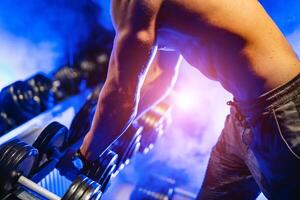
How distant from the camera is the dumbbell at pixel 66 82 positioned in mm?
3796

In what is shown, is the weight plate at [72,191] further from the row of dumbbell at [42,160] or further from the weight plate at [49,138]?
the weight plate at [49,138]

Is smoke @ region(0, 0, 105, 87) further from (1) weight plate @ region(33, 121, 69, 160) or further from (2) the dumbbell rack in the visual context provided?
(1) weight plate @ region(33, 121, 69, 160)

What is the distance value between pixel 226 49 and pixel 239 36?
0.28 feet

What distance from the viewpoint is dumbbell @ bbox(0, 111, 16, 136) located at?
113 inches

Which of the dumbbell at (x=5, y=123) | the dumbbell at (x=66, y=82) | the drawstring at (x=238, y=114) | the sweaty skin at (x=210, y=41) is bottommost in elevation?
the dumbbell at (x=5, y=123)

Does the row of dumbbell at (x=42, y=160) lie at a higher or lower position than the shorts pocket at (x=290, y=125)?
lower

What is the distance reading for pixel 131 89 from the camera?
5.65 ft

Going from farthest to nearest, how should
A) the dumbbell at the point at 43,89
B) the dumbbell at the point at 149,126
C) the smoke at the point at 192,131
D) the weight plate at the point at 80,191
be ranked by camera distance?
the smoke at the point at 192,131, the dumbbell at the point at 43,89, the dumbbell at the point at 149,126, the weight plate at the point at 80,191

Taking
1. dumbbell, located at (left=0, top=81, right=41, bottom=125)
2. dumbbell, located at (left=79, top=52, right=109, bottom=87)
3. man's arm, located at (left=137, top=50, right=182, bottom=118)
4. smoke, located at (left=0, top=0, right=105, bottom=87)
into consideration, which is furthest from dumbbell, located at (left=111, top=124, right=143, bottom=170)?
dumbbell, located at (left=79, top=52, right=109, bottom=87)

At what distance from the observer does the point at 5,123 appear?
289 centimetres

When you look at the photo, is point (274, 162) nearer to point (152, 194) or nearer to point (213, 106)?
Answer: point (152, 194)

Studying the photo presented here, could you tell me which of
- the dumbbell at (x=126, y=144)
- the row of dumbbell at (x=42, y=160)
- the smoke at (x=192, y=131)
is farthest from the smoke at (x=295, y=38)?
the row of dumbbell at (x=42, y=160)

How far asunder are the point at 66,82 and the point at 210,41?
9.01 ft

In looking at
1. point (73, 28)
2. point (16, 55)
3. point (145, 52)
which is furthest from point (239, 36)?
point (73, 28)
